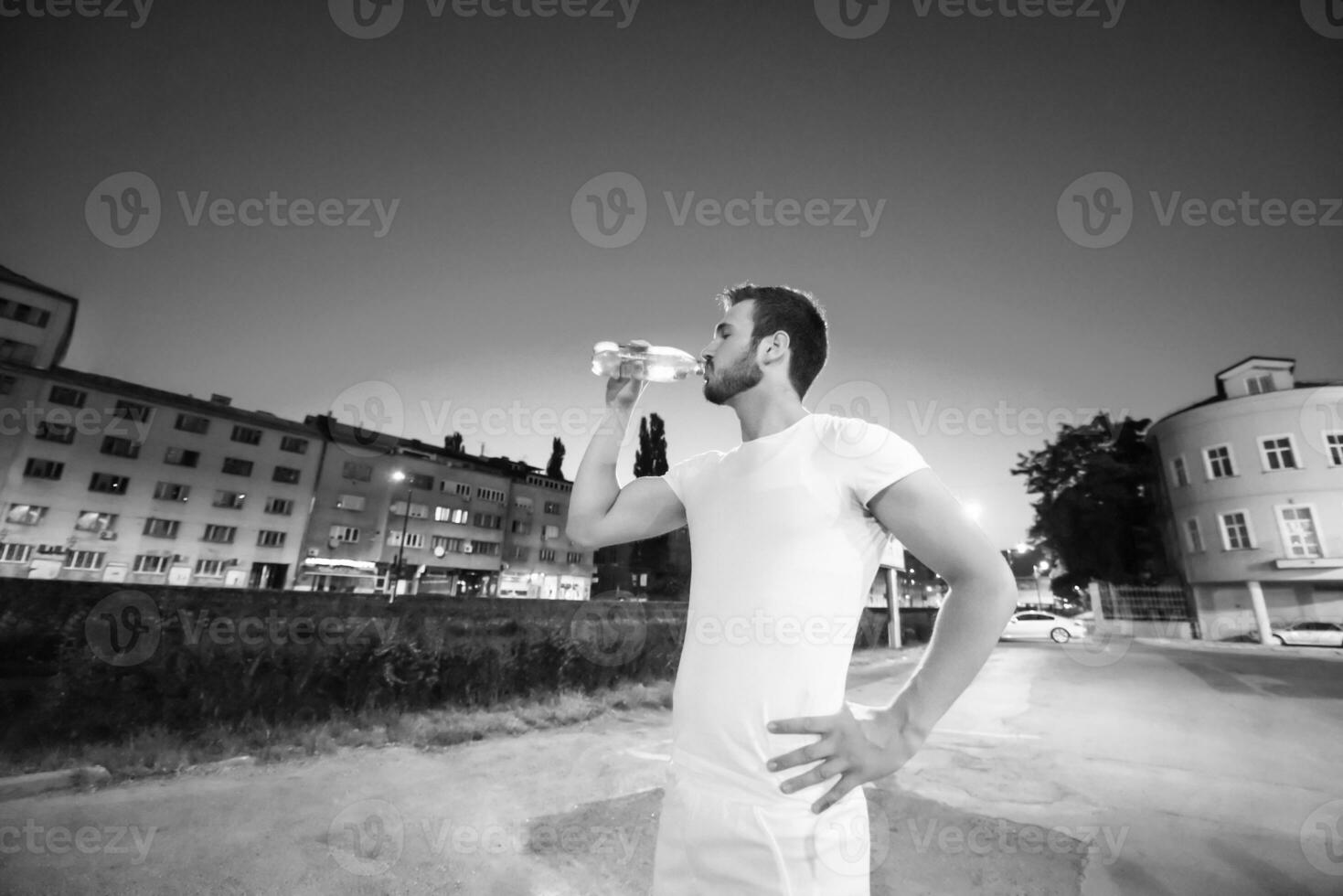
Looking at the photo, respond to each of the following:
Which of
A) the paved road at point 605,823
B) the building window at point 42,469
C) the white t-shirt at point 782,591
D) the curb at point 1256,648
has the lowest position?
the paved road at point 605,823

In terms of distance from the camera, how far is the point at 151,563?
37.6m

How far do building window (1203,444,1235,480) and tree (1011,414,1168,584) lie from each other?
3340mm

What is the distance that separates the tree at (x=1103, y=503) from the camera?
28.3 meters

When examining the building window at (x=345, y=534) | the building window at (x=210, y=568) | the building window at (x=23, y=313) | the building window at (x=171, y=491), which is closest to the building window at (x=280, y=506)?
the building window at (x=345, y=534)

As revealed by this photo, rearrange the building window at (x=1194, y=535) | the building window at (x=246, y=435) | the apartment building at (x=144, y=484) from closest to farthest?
the building window at (x=1194, y=535) < the apartment building at (x=144, y=484) < the building window at (x=246, y=435)

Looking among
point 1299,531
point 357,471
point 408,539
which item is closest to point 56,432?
point 357,471

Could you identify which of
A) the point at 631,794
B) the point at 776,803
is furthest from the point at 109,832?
the point at 776,803

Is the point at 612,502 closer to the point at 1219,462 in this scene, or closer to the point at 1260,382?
the point at 1219,462

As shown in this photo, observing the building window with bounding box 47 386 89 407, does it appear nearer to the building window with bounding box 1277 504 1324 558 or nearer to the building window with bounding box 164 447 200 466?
the building window with bounding box 164 447 200 466

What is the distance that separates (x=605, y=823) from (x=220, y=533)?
48006 millimetres

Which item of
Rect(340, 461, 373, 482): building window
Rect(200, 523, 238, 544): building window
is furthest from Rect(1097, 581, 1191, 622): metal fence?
Rect(200, 523, 238, 544): building window

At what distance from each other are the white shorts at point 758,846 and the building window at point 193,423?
168 ft

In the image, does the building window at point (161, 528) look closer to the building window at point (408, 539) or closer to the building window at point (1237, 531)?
the building window at point (408, 539)

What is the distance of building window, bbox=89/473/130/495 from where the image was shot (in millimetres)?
36844
